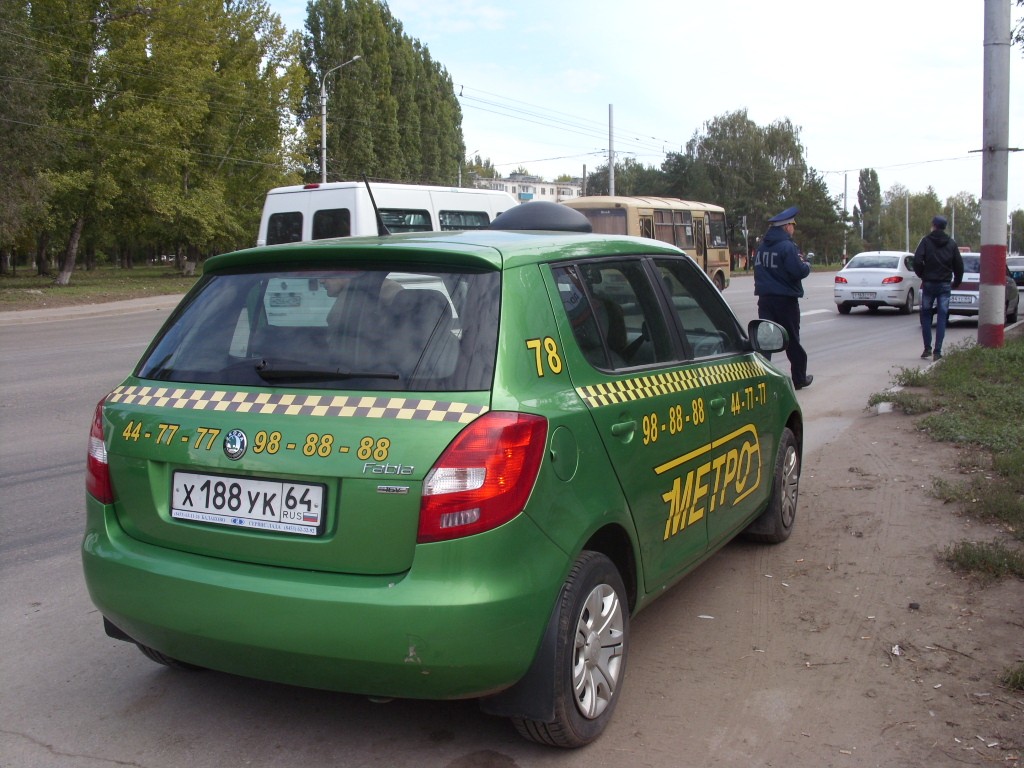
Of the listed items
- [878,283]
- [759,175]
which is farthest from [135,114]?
[759,175]

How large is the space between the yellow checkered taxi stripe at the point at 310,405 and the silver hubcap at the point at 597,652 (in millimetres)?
A: 804

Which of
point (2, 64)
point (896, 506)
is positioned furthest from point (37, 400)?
point (2, 64)

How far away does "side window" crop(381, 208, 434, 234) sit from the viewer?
14242 millimetres

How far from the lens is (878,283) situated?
23.5 metres

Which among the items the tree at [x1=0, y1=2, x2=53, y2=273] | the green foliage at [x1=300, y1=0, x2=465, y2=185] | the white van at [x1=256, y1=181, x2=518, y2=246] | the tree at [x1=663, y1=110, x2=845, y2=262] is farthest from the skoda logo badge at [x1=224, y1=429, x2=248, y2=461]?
the tree at [x1=663, y1=110, x2=845, y2=262]

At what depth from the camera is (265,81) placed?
50.0m

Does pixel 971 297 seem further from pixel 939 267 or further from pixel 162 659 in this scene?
pixel 162 659

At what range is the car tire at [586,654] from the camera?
310 centimetres

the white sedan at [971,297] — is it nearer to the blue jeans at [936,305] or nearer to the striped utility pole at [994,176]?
the blue jeans at [936,305]

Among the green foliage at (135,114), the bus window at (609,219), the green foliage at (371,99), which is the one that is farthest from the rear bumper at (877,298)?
the green foliage at (371,99)

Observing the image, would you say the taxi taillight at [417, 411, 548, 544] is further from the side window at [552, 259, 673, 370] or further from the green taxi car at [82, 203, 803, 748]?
the side window at [552, 259, 673, 370]

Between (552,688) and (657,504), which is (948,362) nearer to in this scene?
(657,504)

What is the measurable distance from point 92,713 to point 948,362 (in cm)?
1082

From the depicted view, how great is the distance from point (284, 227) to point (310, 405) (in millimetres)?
12160
